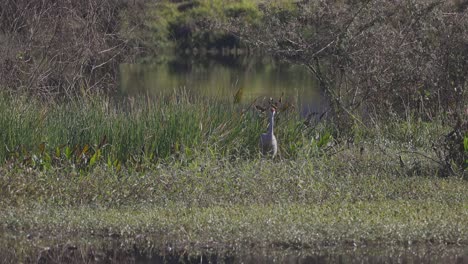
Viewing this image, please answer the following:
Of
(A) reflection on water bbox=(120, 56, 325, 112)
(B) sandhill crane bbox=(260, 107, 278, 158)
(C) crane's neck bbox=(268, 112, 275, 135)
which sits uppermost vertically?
(C) crane's neck bbox=(268, 112, 275, 135)

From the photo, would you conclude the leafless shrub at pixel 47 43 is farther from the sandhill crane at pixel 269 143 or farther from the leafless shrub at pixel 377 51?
the sandhill crane at pixel 269 143

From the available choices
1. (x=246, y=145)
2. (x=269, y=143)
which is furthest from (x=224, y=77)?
(x=269, y=143)

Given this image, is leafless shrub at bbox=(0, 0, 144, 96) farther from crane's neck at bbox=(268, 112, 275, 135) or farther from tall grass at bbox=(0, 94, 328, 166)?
crane's neck at bbox=(268, 112, 275, 135)

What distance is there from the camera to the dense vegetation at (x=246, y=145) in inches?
361

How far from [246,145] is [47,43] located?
18.1ft

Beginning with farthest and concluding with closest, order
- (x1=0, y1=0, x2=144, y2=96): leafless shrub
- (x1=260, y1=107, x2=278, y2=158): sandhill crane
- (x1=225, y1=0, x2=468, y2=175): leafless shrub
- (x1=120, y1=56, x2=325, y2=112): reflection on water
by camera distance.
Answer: (x1=120, y1=56, x2=325, y2=112): reflection on water → (x1=0, y1=0, x2=144, y2=96): leafless shrub → (x1=225, y1=0, x2=468, y2=175): leafless shrub → (x1=260, y1=107, x2=278, y2=158): sandhill crane

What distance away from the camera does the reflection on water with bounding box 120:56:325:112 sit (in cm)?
2128

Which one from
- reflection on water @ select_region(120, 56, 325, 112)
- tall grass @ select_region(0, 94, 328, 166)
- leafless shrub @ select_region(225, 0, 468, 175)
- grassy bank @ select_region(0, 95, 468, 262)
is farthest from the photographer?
reflection on water @ select_region(120, 56, 325, 112)

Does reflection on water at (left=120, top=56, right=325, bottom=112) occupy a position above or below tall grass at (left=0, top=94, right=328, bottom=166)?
below

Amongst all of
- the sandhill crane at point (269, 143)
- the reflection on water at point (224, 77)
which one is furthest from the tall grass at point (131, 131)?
the reflection on water at point (224, 77)

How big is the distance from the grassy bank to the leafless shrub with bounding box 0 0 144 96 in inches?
62.3

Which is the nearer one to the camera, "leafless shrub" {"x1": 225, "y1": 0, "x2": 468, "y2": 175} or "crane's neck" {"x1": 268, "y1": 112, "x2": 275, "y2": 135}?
"crane's neck" {"x1": 268, "y1": 112, "x2": 275, "y2": 135}

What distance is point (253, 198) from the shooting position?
1074cm

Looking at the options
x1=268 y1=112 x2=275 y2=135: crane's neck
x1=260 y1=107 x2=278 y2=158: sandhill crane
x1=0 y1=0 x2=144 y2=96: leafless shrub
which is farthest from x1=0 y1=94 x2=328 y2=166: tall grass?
x1=0 y1=0 x2=144 y2=96: leafless shrub
